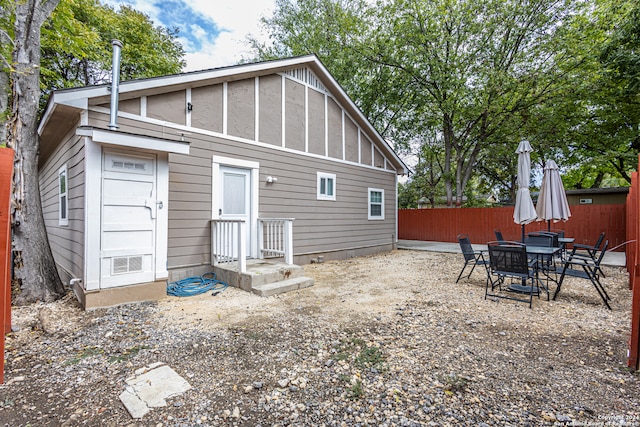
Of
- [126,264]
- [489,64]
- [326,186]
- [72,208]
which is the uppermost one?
[489,64]

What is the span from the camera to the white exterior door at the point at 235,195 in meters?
5.66

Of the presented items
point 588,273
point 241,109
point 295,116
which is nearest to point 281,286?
point 241,109

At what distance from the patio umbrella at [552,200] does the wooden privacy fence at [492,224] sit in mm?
3727

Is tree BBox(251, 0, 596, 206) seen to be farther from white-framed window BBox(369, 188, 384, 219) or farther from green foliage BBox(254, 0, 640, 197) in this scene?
white-framed window BBox(369, 188, 384, 219)

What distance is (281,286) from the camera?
459cm

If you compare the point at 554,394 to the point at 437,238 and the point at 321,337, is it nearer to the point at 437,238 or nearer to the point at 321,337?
the point at 321,337

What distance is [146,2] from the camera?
11297mm

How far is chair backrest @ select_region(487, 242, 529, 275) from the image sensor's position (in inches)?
154

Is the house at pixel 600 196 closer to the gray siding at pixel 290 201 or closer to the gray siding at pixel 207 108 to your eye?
the gray siding at pixel 290 201

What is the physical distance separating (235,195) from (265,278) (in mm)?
2108

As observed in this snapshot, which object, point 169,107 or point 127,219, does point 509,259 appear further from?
point 169,107

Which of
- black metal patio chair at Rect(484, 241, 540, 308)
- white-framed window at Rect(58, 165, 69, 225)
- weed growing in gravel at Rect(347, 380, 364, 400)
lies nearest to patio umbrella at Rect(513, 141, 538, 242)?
black metal patio chair at Rect(484, 241, 540, 308)

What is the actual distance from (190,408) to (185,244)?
12.1 ft

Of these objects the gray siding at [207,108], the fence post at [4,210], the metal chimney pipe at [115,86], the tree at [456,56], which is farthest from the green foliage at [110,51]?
the fence post at [4,210]
